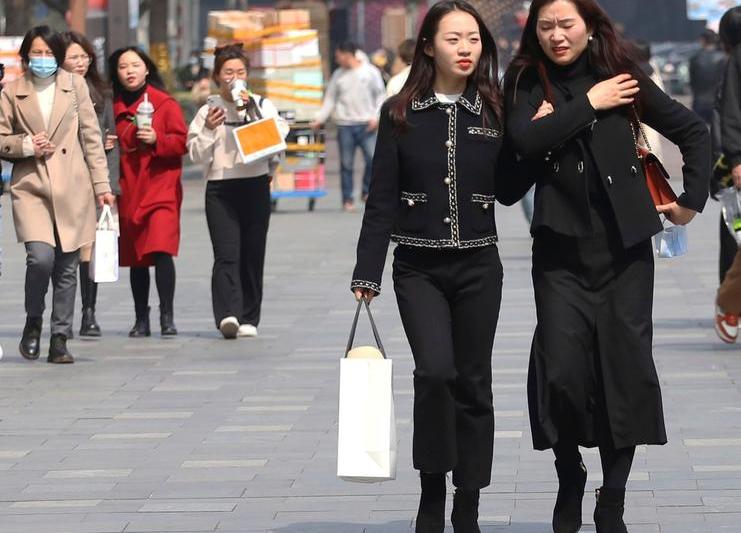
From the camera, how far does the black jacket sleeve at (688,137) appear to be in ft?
18.5

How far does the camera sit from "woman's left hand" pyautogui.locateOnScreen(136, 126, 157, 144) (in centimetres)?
1106

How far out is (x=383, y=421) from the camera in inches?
216

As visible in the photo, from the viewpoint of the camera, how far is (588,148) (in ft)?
18.3

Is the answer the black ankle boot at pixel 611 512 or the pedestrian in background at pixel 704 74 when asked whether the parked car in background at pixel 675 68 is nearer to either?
the pedestrian in background at pixel 704 74

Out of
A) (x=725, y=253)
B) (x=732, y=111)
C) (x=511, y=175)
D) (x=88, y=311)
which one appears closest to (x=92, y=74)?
(x=88, y=311)

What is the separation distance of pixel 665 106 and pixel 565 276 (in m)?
0.56

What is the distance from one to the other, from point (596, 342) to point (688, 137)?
641 millimetres

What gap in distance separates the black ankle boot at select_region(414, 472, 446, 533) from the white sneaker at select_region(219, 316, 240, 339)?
17.9 ft

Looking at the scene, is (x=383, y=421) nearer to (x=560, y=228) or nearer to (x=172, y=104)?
(x=560, y=228)

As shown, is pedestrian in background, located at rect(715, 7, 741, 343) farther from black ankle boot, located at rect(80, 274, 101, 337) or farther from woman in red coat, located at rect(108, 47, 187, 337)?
black ankle boot, located at rect(80, 274, 101, 337)

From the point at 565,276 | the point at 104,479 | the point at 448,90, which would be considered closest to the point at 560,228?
the point at 565,276

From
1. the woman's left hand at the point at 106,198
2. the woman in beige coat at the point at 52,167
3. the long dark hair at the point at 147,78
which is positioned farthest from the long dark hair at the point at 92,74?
the woman's left hand at the point at 106,198

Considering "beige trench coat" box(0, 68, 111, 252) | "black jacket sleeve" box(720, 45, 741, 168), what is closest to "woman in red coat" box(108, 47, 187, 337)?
"beige trench coat" box(0, 68, 111, 252)

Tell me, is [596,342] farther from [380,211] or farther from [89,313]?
[89,313]
